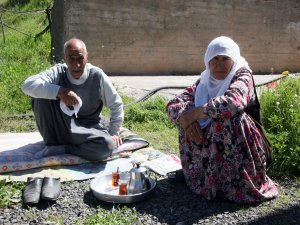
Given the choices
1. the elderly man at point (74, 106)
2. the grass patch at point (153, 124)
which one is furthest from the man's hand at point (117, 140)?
the grass patch at point (153, 124)

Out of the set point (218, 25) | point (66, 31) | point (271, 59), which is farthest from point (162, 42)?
point (271, 59)

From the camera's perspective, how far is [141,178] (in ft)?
12.3

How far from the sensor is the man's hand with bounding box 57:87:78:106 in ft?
13.5

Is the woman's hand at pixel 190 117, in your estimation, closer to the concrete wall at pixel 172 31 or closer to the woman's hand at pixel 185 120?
the woman's hand at pixel 185 120

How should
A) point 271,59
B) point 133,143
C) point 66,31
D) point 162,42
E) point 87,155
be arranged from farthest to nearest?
point 271,59 < point 162,42 < point 66,31 < point 133,143 < point 87,155

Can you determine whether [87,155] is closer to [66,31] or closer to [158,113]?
[158,113]

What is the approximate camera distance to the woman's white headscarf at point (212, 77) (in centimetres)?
349

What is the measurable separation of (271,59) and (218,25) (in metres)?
2.52

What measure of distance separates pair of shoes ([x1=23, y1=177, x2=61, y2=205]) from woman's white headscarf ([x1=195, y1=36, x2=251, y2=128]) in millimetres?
1299

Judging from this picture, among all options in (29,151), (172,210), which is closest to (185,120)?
(172,210)

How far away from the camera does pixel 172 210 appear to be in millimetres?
3500

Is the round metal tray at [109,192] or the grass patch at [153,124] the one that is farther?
the grass patch at [153,124]

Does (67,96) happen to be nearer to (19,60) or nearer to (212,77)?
(212,77)

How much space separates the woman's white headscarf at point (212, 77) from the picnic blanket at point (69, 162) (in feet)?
3.18
